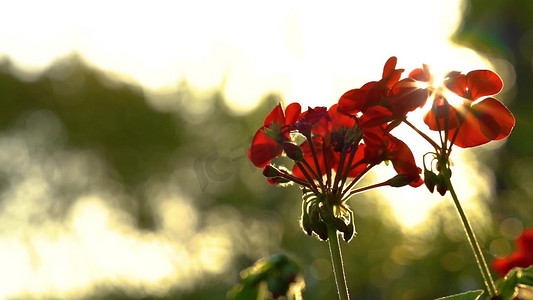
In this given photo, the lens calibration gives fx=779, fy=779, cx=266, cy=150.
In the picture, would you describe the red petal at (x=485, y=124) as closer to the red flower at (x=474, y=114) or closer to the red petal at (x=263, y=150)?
the red flower at (x=474, y=114)

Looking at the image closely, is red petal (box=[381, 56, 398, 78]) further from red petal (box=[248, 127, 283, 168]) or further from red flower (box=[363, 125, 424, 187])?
red petal (box=[248, 127, 283, 168])

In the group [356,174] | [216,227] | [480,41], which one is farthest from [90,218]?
[356,174]

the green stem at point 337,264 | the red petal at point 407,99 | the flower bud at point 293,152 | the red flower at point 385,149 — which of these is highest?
the red petal at point 407,99

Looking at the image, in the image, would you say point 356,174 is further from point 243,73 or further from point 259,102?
point 259,102

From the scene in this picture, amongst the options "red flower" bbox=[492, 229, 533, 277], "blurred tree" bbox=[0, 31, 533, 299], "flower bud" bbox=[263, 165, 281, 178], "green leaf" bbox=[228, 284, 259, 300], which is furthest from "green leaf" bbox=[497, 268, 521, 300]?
"blurred tree" bbox=[0, 31, 533, 299]

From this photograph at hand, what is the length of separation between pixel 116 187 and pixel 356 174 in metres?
18.1

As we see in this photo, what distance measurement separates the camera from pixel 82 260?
14.8 m

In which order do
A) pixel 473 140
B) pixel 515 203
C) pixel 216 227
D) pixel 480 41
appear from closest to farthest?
pixel 473 140 < pixel 515 203 < pixel 480 41 < pixel 216 227

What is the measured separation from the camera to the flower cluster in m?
1.15

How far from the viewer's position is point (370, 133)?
3.89 ft

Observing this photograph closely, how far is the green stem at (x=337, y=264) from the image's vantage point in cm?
101

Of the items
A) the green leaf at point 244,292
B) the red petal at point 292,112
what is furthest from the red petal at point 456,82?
the green leaf at point 244,292

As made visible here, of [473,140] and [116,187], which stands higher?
[116,187]

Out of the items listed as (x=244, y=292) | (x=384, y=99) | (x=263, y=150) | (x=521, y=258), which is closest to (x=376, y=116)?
(x=384, y=99)
